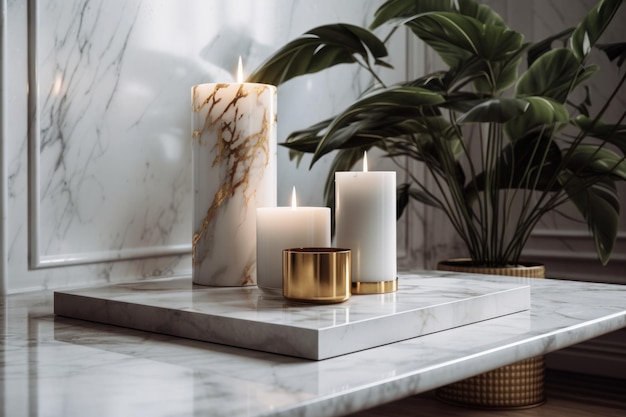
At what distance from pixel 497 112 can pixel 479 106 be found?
3 cm

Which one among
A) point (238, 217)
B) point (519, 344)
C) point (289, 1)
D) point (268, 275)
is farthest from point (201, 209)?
point (289, 1)

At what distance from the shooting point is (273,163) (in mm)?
989

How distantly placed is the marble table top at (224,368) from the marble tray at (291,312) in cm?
1

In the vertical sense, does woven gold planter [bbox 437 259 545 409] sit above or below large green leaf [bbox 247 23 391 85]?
below

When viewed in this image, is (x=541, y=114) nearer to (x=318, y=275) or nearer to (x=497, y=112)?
(x=497, y=112)

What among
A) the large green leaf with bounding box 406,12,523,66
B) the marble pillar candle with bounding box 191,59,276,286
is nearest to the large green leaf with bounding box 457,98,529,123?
the large green leaf with bounding box 406,12,523,66

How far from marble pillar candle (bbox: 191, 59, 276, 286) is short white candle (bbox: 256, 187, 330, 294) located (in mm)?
88

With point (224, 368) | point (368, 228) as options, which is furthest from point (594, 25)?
point (224, 368)

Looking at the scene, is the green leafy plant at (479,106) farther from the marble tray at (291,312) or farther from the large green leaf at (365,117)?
the marble tray at (291,312)

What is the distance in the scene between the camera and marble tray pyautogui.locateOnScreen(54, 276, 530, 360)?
2.14 feet

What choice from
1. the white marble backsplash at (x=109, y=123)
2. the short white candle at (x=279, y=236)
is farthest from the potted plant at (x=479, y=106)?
the short white candle at (x=279, y=236)

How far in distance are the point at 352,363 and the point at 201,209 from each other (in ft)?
1.31

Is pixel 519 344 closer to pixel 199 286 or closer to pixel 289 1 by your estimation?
pixel 199 286

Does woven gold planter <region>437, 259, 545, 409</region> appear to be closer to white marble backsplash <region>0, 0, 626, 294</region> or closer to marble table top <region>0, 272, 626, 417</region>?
white marble backsplash <region>0, 0, 626, 294</region>
